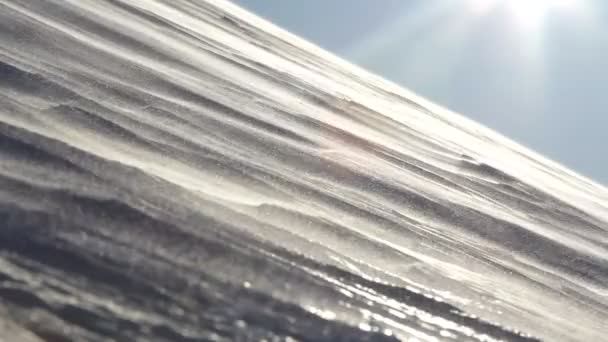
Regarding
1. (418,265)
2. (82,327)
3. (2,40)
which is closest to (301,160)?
(418,265)

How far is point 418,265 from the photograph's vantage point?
3.44 ft

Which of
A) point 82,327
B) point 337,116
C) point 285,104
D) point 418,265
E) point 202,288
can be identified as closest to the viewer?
point 82,327

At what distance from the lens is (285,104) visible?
6.16 feet

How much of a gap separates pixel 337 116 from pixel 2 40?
90 centimetres

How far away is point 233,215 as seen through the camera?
3.17 ft

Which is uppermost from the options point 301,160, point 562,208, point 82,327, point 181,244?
point 562,208

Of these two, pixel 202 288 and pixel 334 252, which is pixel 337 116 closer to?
pixel 334 252

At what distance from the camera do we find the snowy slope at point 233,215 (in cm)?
71

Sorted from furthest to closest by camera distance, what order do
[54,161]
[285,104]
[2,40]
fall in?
[285,104]
[2,40]
[54,161]

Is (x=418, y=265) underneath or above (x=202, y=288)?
above

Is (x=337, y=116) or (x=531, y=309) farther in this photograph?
(x=337, y=116)

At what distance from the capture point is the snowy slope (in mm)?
708

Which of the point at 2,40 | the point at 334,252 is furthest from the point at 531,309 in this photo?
the point at 2,40

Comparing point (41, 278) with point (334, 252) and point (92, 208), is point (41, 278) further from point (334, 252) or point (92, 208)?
point (334, 252)
